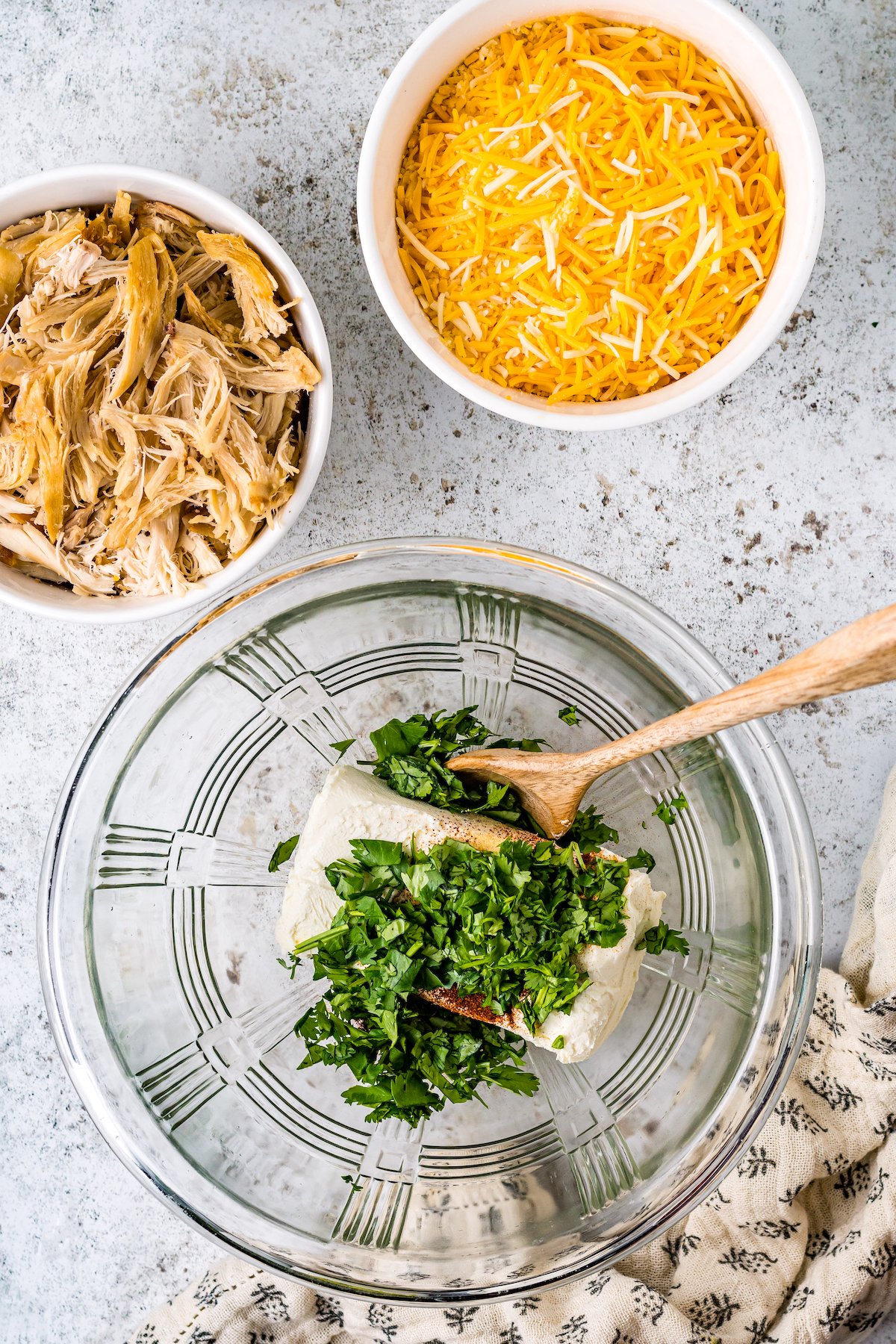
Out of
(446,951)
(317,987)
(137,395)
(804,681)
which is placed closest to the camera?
(804,681)

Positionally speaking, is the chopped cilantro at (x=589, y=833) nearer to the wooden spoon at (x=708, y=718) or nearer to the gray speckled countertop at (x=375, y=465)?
the wooden spoon at (x=708, y=718)

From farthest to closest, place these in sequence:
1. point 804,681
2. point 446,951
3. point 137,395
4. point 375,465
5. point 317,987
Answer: point 375,465, point 317,987, point 137,395, point 446,951, point 804,681

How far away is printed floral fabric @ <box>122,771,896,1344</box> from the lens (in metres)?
1.51

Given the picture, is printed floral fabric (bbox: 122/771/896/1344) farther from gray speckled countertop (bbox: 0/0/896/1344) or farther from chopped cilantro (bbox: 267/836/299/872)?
chopped cilantro (bbox: 267/836/299/872)

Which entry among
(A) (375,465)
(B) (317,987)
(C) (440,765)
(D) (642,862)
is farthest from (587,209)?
(B) (317,987)

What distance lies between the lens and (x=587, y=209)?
1286mm

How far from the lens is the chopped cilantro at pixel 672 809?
55.1 inches

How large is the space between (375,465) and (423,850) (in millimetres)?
617

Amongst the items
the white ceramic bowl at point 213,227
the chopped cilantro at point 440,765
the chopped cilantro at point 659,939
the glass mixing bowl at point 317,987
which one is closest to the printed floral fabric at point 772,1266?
the glass mixing bowl at point 317,987

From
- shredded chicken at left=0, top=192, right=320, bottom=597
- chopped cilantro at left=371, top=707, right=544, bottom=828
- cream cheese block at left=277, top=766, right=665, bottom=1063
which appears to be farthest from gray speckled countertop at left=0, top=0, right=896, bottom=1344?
cream cheese block at left=277, top=766, right=665, bottom=1063

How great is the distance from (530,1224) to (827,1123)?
1.61ft

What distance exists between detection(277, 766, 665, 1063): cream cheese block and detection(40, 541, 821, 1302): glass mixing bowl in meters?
0.15

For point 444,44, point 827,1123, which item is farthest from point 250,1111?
point 444,44

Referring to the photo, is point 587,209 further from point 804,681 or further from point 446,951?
point 446,951
